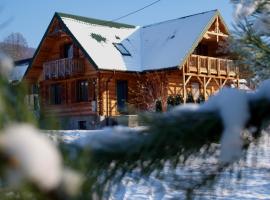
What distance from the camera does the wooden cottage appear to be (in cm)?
2248

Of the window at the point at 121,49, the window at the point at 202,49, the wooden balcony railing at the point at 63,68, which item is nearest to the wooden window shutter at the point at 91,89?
the wooden balcony railing at the point at 63,68

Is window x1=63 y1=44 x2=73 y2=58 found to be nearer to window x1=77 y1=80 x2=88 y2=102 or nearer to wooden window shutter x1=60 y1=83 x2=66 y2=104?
wooden window shutter x1=60 y1=83 x2=66 y2=104

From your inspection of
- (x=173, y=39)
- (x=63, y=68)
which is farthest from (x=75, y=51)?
(x=173, y=39)

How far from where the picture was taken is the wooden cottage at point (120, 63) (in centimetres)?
2248

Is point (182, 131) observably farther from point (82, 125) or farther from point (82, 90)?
point (82, 90)

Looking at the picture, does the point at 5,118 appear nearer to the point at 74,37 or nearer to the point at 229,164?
the point at 229,164

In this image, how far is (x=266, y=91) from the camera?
96cm

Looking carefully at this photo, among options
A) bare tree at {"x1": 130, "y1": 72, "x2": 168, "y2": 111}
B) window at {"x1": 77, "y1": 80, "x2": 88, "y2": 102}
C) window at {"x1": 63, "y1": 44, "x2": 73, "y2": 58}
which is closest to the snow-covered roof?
bare tree at {"x1": 130, "y1": 72, "x2": 168, "y2": 111}

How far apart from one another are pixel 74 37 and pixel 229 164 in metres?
22.1

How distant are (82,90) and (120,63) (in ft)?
8.63

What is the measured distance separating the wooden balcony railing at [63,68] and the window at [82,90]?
2.13 feet

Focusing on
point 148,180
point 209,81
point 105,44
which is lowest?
point 148,180

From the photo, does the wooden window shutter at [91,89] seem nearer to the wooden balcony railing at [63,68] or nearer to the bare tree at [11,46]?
the wooden balcony railing at [63,68]

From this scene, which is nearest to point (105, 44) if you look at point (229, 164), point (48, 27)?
point (48, 27)
